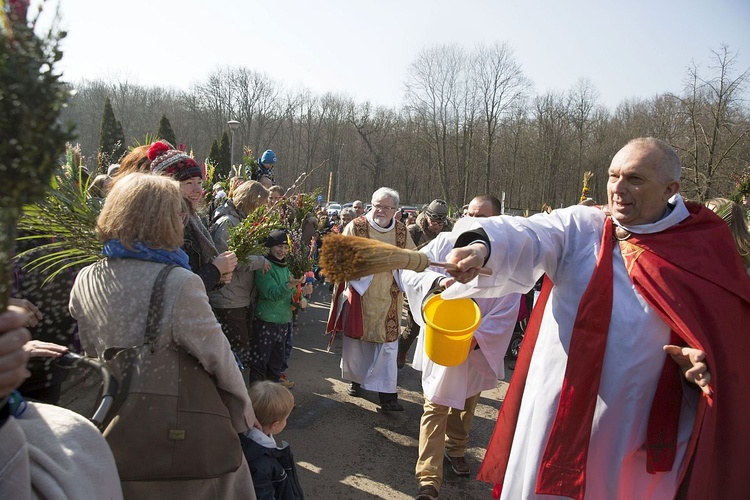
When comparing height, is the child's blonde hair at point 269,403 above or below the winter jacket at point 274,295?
below

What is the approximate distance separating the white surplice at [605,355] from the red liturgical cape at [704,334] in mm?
61

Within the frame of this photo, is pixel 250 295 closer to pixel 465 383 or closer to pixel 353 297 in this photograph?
pixel 353 297

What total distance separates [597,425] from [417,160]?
165ft

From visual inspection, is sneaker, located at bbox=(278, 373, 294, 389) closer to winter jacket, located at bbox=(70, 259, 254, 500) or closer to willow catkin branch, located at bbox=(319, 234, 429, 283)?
winter jacket, located at bbox=(70, 259, 254, 500)

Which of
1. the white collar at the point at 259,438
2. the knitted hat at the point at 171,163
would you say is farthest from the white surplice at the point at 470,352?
the knitted hat at the point at 171,163

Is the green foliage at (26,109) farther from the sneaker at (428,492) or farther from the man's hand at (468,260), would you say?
the sneaker at (428,492)

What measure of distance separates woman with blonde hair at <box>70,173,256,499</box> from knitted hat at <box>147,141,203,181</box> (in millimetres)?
1207

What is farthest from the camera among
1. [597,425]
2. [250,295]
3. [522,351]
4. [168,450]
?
[250,295]

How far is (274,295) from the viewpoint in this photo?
4754mm

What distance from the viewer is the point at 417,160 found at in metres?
51.4

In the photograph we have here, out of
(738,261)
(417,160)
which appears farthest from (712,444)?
(417,160)

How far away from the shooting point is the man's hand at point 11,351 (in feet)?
3.19

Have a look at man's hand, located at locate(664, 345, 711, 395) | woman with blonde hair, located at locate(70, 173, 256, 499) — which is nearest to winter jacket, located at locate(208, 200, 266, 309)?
woman with blonde hair, located at locate(70, 173, 256, 499)

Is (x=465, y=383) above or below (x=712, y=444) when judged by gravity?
below
